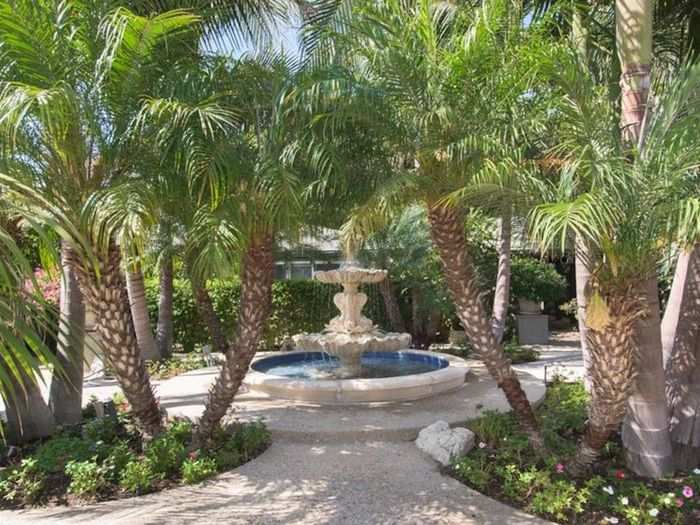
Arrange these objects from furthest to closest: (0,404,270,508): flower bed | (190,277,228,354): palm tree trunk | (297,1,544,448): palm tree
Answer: (190,277,228,354): palm tree trunk, (0,404,270,508): flower bed, (297,1,544,448): palm tree

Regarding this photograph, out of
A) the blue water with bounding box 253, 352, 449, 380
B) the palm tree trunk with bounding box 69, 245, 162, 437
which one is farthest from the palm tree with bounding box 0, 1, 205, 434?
the blue water with bounding box 253, 352, 449, 380

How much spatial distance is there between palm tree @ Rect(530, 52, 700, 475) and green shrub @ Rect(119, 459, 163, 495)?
4635 mm

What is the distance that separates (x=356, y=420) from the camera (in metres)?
7.88

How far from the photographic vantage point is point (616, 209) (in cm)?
438

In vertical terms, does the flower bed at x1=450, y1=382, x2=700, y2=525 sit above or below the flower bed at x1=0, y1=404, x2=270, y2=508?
below

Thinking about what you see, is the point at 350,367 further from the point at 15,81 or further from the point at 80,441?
the point at 15,81

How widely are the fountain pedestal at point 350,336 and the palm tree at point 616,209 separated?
583 centimetres

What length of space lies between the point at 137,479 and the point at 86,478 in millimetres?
513

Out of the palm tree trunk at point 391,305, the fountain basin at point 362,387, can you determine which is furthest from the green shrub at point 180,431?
the palm tree trunk at point 391,305

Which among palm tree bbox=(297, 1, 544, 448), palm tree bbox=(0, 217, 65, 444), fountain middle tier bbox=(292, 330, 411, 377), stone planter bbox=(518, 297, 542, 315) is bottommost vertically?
fountain middle tier bbox=(292, 330, 411, 377)

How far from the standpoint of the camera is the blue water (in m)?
11.3

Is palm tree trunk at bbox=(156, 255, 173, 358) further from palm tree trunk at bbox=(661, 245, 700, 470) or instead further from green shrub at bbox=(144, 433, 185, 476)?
palm tree trunk at bbox=(661, 245, 700, 470)

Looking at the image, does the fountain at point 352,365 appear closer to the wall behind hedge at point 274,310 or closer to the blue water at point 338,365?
the blue water at point 338,365

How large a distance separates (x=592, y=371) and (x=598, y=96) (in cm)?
270
